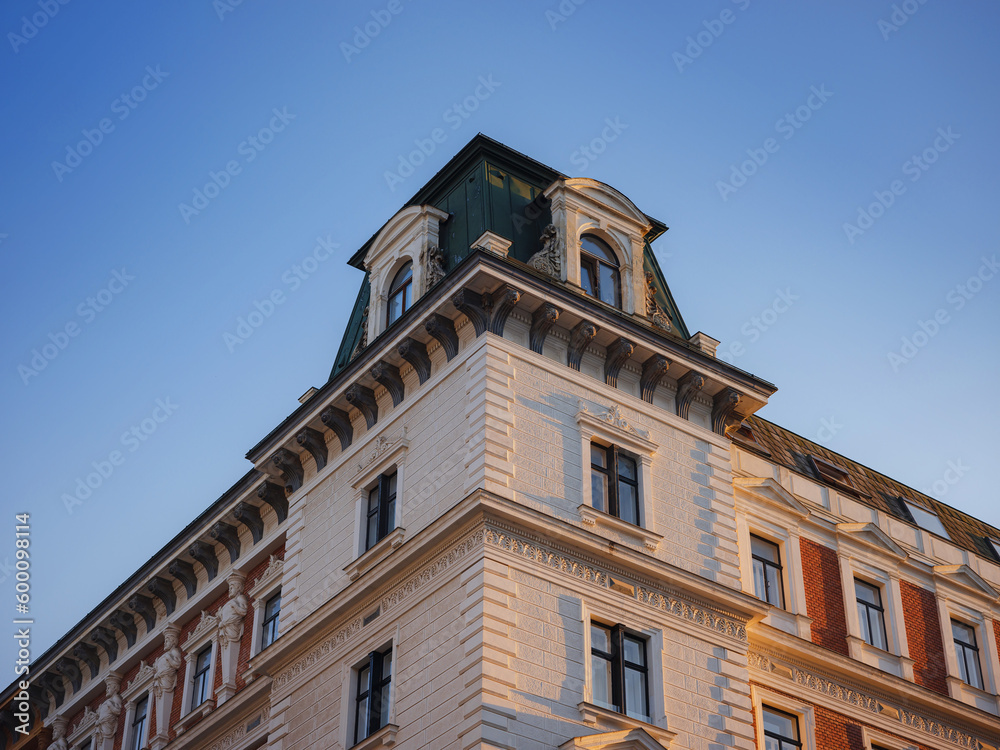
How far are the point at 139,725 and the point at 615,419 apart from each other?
58.0ft

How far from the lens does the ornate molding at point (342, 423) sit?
35000mm

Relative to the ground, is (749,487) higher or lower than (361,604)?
higher

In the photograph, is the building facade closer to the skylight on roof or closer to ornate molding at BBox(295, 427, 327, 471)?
ornate molding at BBox(295, 427, 327, 471)

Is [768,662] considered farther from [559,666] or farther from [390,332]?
[390,332]

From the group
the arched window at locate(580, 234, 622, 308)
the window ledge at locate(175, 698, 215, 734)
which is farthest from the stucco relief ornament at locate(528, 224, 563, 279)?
the window ledge at locate(175, 698, 215, 734)

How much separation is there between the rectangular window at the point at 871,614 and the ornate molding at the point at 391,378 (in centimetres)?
1289

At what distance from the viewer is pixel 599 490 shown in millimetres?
31500

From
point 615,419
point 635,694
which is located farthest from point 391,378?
point 635,694

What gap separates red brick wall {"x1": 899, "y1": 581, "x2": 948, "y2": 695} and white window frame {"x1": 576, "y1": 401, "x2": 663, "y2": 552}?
30.8 feet

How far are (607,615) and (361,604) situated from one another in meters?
5.68

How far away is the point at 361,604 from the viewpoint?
31.4 m

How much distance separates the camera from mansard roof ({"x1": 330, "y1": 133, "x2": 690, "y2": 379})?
35.3m

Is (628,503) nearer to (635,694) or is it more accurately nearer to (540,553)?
(540,553)

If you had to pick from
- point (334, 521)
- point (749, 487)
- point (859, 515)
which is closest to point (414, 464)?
point (334, 521)
